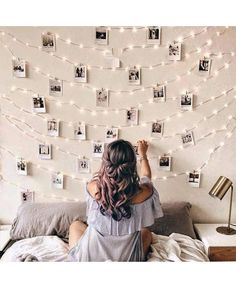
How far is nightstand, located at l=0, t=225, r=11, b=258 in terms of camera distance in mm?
1885

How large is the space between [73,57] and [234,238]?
4.50 ft

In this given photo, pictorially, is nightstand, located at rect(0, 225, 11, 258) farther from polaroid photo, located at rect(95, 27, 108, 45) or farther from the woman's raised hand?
polaroid photo, located at rect(95, 27, 108, 45)

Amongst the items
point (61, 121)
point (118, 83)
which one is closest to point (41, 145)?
point (61, 121)

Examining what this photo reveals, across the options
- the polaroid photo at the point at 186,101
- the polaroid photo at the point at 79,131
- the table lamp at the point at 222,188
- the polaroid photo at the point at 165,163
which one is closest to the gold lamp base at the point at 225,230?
the table lamp at the point at 222,188

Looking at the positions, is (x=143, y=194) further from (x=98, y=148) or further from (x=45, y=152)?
(x=45, y=152)

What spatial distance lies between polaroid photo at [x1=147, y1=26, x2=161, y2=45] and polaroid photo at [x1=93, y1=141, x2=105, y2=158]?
67 cm

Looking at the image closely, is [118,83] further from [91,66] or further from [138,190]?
[138,190]

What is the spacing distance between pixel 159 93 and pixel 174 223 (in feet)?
2.49

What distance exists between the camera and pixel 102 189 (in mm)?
1534

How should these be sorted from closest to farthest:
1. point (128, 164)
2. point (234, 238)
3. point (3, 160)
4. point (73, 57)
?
point (128, 164), point (234, 238), point (73, 57), point (3, 160)

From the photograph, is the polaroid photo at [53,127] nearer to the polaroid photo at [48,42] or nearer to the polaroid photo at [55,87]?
the polaroid photo at [55,87]

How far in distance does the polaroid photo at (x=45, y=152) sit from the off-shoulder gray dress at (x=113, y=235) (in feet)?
2.14

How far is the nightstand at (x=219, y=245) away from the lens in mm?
1776

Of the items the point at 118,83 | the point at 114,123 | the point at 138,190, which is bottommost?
the point at 138,190
